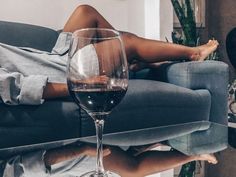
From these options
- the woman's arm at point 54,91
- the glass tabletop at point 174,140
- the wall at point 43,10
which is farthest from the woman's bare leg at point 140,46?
the glass tabletop at point 174,140

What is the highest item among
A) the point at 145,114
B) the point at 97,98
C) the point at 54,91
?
the point at 97,98

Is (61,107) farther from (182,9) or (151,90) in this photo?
(182,9)

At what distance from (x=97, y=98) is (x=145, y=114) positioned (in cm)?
92

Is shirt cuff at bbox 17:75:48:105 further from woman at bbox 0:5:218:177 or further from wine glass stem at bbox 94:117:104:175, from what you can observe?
wine glass stem at bbox 94:117:104:175

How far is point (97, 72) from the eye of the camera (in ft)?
1.58

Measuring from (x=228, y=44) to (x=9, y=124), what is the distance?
221cm

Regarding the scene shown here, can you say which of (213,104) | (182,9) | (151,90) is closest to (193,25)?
(182,9)

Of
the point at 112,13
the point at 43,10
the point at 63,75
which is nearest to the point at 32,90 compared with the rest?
the point at 63,75

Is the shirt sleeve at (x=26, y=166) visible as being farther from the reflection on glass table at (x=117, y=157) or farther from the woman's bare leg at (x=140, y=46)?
the woman's bare leg at (x=140, y=46)

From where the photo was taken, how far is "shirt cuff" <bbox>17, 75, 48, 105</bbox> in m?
1.11

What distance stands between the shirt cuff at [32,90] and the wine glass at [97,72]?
664 millimetres

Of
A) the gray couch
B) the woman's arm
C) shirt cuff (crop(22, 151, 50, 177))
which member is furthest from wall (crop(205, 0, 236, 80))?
shirt cuff (crop(22, 151, 50, 177))

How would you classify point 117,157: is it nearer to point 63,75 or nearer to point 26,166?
point 26,166

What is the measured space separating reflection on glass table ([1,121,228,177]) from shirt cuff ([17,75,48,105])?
18.2 inches
